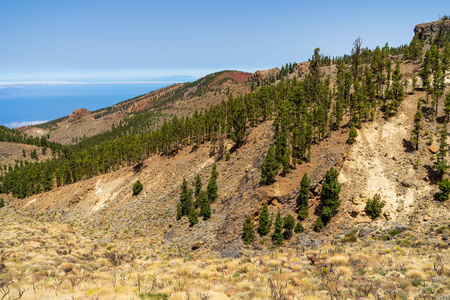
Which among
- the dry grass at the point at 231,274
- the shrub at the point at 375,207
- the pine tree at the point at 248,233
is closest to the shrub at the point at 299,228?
the dry grass at the point at 231,274

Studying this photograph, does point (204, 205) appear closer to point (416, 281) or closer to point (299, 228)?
point (299, 228)

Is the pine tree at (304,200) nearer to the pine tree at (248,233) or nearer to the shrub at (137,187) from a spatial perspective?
the pine tree at (248,233)

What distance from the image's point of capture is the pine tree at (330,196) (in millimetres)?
35719

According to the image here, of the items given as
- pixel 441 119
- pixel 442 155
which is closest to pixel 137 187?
pixel 442 155

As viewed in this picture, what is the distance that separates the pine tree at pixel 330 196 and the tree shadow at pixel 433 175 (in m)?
15.1

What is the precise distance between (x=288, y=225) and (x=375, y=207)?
44.8ft

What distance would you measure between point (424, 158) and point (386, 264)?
91.4 feet

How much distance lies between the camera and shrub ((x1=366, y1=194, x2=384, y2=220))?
35125 millimetres

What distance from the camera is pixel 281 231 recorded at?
36.1 m

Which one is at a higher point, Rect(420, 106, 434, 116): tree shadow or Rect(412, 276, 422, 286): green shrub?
Rect(420, 106, 434, 116): tree shadow

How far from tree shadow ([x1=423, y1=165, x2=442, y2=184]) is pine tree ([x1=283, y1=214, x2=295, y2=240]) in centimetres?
2364

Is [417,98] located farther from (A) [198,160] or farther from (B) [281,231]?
(A) [198,160]

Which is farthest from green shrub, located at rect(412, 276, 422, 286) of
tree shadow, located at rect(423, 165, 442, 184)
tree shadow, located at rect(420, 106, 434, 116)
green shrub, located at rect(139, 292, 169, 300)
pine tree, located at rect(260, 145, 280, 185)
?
tree shadow, located at rect(420, 106, 434, 116)

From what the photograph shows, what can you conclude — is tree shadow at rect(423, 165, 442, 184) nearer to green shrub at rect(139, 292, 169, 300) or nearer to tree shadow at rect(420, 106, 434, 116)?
tree shadow at rect(420, 106, 434, 116)
